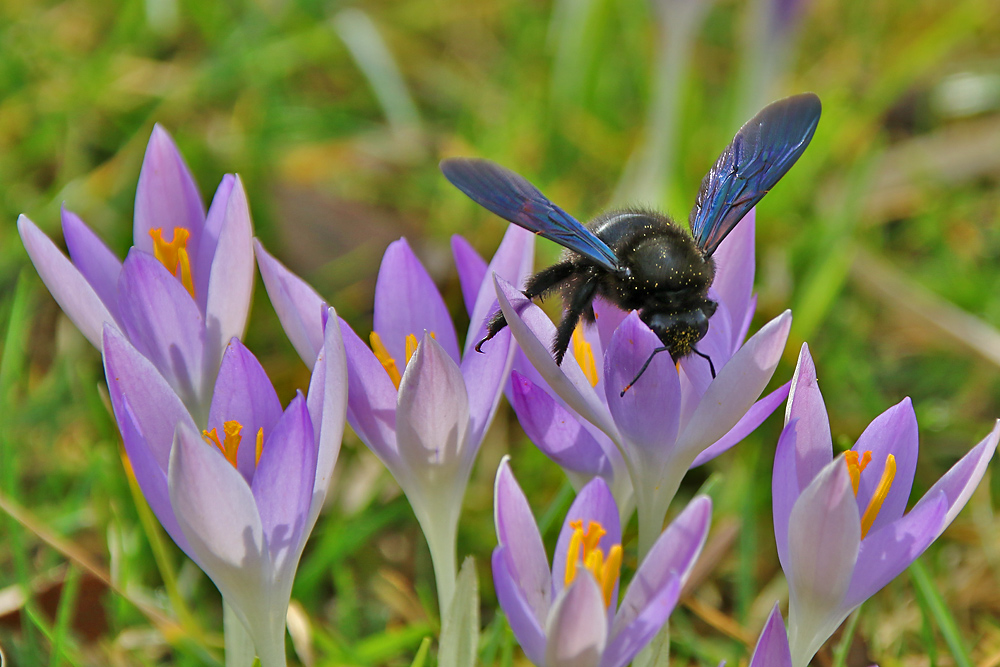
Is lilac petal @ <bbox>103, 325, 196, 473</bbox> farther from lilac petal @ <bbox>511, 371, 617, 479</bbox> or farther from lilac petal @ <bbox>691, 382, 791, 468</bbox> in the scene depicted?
lilac petal @ <bbox>691, 382, 791, 468</bbox>

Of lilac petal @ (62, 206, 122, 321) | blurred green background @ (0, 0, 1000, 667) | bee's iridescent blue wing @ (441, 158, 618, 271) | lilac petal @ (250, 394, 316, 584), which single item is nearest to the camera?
lilac petal @ (250, 394, 316, 584)

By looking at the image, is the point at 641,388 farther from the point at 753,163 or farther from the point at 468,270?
the point at 753,163

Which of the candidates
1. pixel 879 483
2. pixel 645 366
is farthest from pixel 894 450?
pixel 645 366

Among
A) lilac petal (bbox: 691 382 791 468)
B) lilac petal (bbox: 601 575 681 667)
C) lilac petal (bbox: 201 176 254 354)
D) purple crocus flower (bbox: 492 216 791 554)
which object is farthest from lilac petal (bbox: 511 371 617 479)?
lilac petal (bbox: 201 176 254 354)

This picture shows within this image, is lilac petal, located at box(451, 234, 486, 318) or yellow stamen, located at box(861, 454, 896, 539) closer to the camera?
yellow stamen, located at box(861, 454, 896, 539)

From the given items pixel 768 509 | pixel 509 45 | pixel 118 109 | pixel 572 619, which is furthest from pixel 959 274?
pixel 118 109

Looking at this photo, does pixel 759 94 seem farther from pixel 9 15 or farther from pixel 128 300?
pixel 9 15

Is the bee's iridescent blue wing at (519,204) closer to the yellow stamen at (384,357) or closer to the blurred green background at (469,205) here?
the yellow stamen at (384,357)
